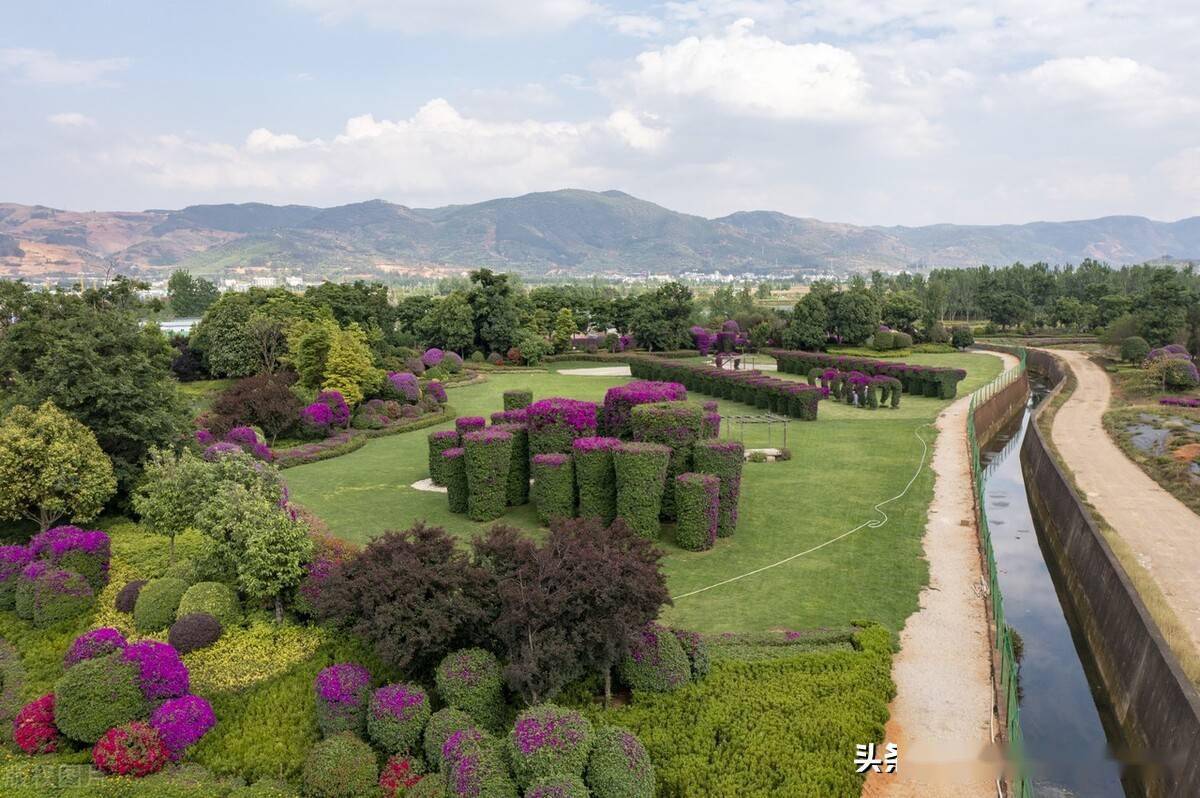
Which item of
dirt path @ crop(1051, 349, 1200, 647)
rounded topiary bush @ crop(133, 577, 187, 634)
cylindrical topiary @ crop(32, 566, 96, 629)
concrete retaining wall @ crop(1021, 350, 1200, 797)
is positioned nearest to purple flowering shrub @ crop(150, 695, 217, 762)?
rounded topiary bush @ crop(133, 577, 187, 634)

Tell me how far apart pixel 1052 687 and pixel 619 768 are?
11.3 m

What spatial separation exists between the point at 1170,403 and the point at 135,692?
49292 millimetres

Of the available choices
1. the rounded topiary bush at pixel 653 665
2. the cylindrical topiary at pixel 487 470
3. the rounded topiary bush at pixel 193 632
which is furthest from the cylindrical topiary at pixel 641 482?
the rounded topiary bush at pixel 193 632

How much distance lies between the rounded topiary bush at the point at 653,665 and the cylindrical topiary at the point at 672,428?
301 inches

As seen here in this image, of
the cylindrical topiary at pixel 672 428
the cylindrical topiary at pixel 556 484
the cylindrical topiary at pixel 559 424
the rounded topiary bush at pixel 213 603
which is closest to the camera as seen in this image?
the rounded topiary bush at pixel 213 603

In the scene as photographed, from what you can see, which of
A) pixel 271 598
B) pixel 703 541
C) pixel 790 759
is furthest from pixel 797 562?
pixel 271 598

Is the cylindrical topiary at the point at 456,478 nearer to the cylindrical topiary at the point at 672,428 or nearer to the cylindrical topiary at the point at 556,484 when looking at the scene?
the cylindrical topiary at the point at 556,484

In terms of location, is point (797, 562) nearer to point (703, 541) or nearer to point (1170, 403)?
point (703, 541)

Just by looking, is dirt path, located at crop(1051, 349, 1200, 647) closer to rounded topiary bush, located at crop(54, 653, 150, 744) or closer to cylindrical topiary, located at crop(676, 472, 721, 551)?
cylindrical topiary, located at crop(676, 472, 721, 551)

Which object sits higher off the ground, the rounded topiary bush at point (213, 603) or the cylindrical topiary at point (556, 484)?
the cylindrical topiary at point (556, 484)

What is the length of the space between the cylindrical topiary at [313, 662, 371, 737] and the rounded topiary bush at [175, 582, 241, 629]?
13.8 feet

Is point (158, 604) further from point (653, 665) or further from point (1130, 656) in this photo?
point (1130, 656)

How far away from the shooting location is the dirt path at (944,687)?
1041 cm

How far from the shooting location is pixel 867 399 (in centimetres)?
4091
